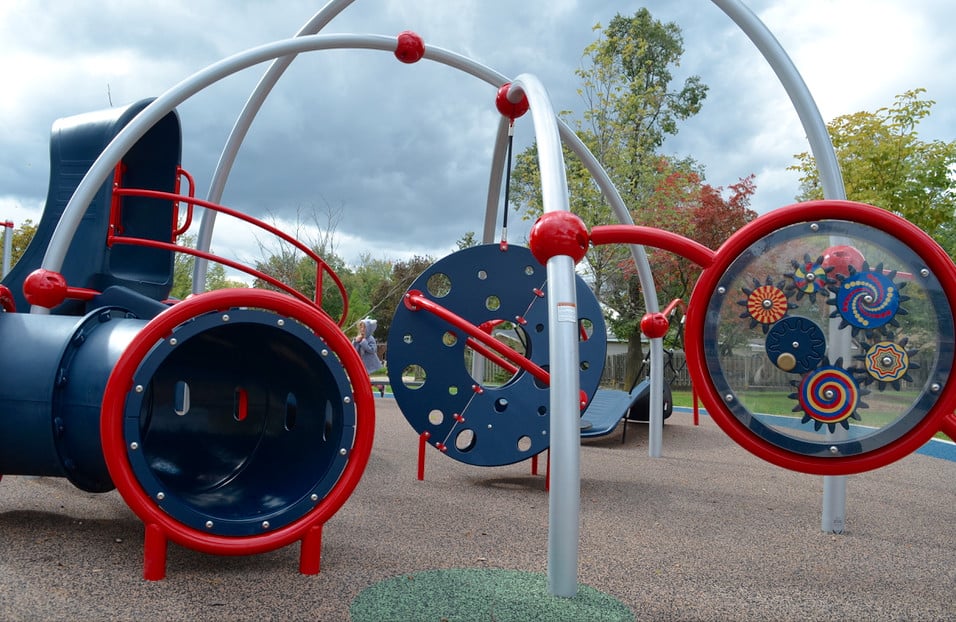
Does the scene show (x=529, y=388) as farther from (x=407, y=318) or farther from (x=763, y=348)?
(x=763, y=348)

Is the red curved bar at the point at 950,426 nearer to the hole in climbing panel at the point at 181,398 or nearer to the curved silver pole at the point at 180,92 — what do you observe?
the hole in climbing panel at the point at 181,398

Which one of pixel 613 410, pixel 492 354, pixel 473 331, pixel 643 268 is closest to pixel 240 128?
pixel 492 354

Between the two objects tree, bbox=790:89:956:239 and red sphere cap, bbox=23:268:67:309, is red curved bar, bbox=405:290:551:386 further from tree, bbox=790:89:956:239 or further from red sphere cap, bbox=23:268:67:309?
tree, bbox=790:89:956:239

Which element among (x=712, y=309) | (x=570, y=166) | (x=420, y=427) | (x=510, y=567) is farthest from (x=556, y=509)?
(x=570, y=166)

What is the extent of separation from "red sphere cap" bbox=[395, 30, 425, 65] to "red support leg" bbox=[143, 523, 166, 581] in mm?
3724

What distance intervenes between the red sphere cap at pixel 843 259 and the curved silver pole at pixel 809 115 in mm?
1301

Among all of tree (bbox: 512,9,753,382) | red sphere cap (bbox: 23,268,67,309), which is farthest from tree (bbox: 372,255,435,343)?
red sphere cap (bbox: 23,268,67,309)

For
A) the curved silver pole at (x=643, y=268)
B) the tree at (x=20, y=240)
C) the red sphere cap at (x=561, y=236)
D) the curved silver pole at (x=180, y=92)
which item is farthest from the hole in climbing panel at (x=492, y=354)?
the tree at (x=20, y=240)

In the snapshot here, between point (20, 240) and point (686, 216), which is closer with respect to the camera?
point (686, 216)

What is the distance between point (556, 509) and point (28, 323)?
253cm

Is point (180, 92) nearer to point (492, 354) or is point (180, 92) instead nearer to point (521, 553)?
point (492, 354)

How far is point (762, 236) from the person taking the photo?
2.50 m

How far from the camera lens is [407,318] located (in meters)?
4.69

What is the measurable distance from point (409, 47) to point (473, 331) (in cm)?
225
